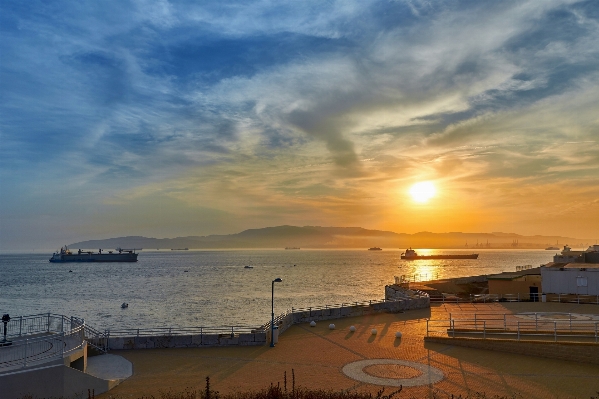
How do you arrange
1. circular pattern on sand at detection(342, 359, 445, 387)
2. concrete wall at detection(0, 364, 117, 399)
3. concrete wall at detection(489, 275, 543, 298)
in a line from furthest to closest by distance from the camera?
1. concrete wall at detection(489, 275, 543, 298)
2. circular pattern on sand at detection(342, 359, 445, 387)
3. concrete wall at detection(0, 364, 117, 399)

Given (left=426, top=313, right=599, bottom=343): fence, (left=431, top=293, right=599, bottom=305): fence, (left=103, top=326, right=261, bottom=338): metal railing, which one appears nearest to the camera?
(left=426, top=313, right=599, bottom=343): fence

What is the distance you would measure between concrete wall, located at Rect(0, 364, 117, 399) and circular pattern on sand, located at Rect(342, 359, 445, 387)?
10.7 metres

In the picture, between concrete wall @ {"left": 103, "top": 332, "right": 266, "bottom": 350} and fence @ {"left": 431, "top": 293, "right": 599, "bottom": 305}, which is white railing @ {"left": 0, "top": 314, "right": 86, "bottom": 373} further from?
A: fence @ {"left": 431, "top": 293, "right": 599, "bottom": 305}

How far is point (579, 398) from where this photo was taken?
1658 centimetres

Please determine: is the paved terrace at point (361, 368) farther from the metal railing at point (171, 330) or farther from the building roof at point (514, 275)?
the building roof at point (514, 275)

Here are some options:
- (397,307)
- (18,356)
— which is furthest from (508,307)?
(18,356)

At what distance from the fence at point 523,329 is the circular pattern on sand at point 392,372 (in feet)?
17.6

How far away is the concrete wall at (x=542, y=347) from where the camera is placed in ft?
69.4

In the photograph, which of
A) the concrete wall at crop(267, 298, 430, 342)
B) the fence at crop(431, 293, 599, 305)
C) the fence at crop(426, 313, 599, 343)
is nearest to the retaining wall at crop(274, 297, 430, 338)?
the concrete wall at crop(267, 298, 430, 342)

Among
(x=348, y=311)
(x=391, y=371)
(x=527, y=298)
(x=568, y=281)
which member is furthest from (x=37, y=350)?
(x=568, y=281)

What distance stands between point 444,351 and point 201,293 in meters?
77.9

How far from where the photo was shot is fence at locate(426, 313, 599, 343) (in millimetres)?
23906

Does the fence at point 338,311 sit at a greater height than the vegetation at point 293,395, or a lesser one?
greater

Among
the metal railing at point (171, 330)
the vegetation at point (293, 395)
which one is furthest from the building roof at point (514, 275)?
the vegetation at point (293, 395)
